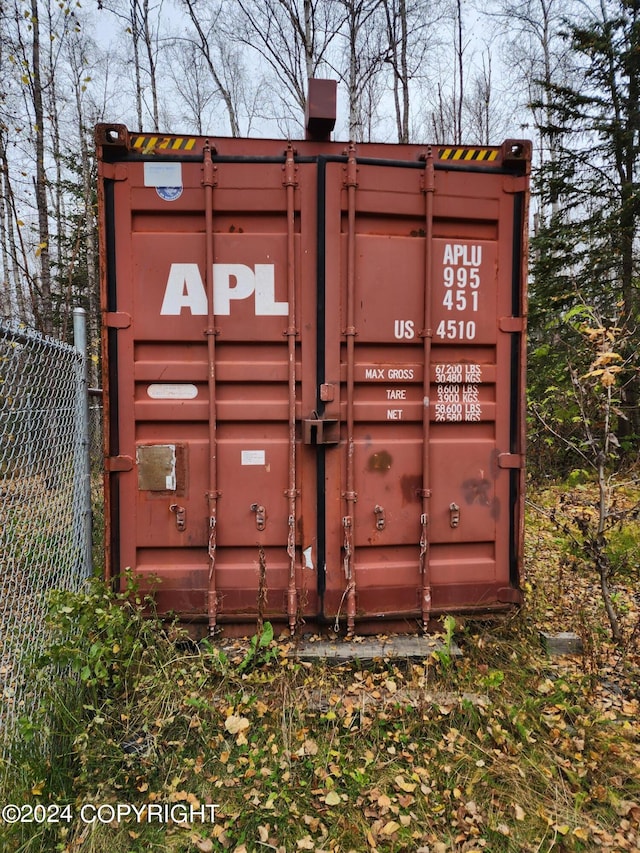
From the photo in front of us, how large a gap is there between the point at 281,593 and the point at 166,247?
245cm

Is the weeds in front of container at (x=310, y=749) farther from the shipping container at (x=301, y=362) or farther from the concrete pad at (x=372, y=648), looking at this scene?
the shipping container at (x=301, y=362)

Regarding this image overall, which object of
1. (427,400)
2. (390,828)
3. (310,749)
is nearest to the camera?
(390,828)

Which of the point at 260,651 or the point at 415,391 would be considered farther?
the point at 415,391

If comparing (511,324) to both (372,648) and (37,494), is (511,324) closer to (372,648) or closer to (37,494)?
(372,648)

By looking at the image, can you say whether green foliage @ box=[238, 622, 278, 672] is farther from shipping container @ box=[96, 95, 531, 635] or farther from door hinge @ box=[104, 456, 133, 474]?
door hinge @ box=[104, 456, 133, 474]

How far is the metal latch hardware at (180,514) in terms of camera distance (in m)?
3.19

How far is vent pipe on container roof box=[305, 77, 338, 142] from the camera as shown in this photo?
311 centimetres

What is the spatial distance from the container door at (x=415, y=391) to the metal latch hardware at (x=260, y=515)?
1.25 ft

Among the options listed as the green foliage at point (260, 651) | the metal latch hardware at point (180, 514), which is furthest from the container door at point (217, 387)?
the green foliage at point (260, 651)

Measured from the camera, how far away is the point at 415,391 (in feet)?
10.8

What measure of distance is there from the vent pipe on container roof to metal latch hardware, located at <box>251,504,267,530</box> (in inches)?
101

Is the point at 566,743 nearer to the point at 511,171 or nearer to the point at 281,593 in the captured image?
the point at 281,593

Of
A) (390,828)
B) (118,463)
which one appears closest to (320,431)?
(118,463)

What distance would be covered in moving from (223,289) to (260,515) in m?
1.53
